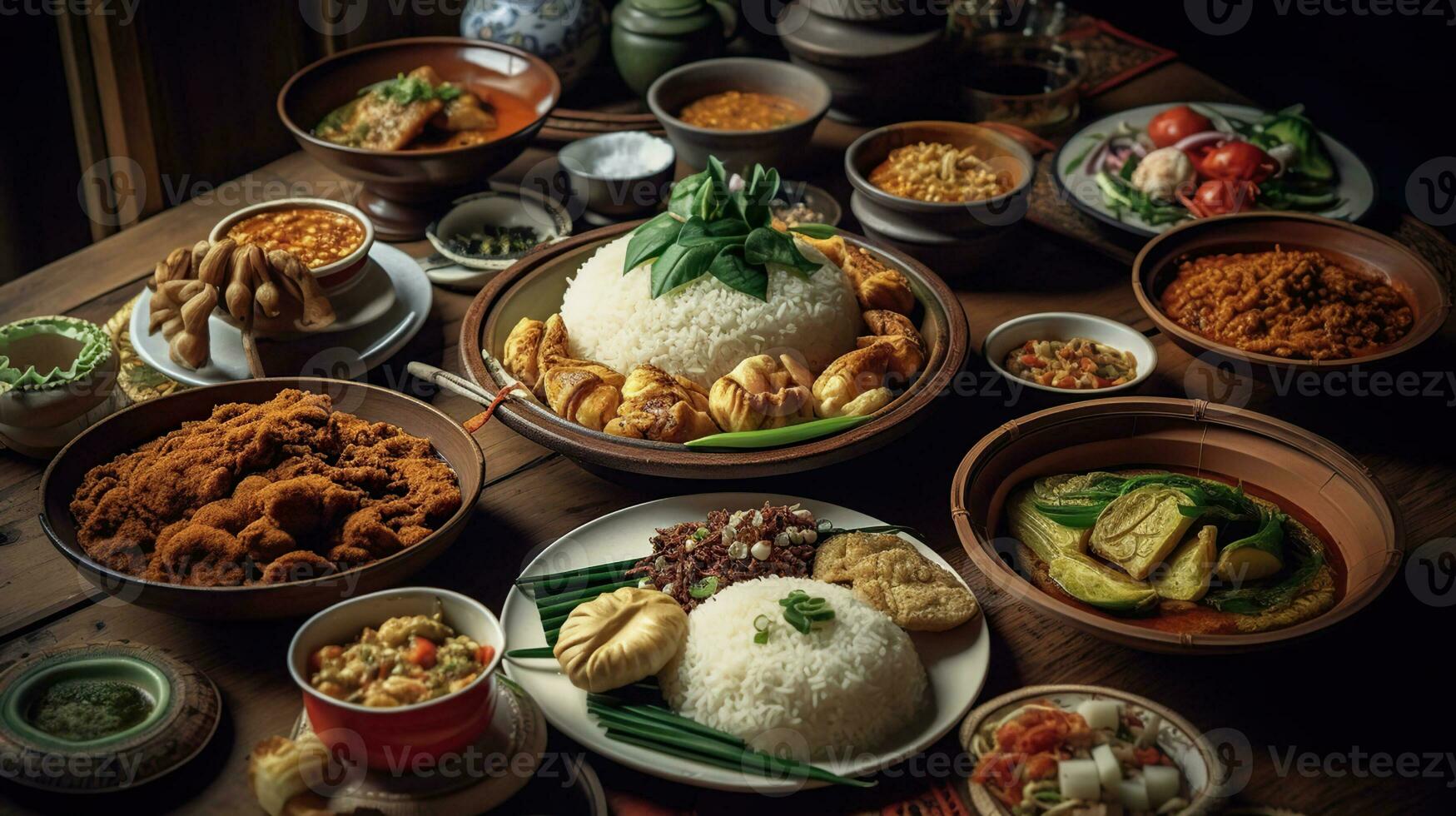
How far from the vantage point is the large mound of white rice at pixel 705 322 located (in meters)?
2.52

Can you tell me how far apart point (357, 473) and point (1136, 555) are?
1432 millimetres

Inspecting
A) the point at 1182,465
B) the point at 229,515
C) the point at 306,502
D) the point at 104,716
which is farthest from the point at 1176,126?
the point at 104,716

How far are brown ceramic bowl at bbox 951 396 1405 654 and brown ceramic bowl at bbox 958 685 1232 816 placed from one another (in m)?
0.12

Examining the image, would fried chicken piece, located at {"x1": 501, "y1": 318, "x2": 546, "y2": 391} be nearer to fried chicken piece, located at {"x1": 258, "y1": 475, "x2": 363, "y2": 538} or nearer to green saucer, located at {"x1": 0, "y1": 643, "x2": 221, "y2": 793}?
fried chicken piece, located at {"x1": 258, "y1": 475, "x2": 363, "y2": 538}

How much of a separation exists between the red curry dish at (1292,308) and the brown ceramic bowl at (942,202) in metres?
0.48

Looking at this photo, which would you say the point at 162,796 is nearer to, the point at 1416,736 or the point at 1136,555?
the point at 1136,555

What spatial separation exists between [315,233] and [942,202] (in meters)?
1.55

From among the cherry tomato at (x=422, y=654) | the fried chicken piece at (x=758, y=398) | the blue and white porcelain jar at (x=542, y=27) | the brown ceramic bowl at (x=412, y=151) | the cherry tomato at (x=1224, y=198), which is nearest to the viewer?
the cherry tomato at (x=422, y=654)

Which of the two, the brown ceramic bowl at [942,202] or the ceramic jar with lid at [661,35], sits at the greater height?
the ceramic jar with lid at [661,35]

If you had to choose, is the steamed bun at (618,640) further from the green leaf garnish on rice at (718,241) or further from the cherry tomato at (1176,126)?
the cherry tomato at (1176,126)

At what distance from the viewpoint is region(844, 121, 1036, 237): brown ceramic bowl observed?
9.74 feet

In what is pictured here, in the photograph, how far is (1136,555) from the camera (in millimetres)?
2107

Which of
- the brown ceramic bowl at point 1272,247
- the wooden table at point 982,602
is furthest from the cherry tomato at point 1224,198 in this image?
the wooden table at point 982,602

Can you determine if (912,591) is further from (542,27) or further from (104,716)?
(542,27)
